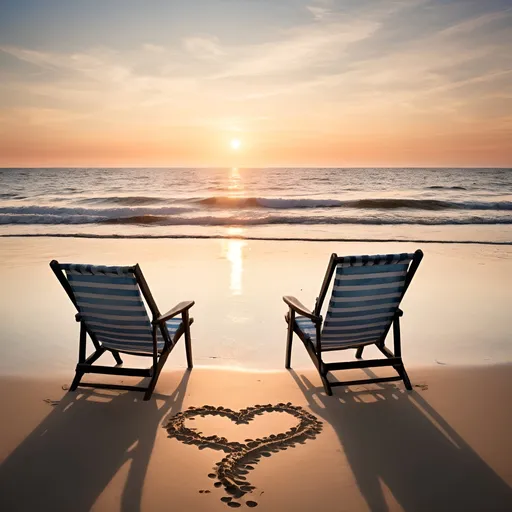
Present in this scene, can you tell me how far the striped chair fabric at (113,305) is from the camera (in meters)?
3.75

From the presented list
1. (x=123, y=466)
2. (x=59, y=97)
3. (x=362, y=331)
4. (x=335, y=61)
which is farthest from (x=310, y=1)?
(x=59, y=97)

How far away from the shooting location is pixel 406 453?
10.4ft

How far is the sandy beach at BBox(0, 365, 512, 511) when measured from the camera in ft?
8.88

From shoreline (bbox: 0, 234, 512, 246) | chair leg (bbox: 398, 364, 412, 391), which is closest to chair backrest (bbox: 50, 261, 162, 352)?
chair leg (bbox: 398, 364, 412, 391)

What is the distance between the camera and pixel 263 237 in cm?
1445

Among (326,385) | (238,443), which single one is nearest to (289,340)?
(326,385)

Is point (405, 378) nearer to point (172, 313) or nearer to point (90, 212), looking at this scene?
point (172, 313)

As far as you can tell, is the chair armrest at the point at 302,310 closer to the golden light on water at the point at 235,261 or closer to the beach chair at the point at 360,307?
the beach chair at the point at 360,307

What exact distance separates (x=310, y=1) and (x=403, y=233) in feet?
27.7

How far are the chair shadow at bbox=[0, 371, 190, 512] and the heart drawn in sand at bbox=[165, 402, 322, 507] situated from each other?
180 mm

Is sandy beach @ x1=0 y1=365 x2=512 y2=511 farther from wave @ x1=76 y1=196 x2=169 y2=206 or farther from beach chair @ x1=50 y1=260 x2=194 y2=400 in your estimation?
wave @ x1=76 y1=196 x2=169 y2=206

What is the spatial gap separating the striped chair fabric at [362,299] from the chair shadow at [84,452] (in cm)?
134

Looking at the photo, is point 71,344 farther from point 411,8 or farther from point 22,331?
point 411,8

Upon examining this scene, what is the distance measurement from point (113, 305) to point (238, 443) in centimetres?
140
